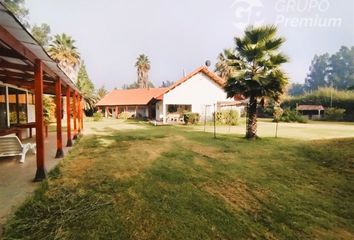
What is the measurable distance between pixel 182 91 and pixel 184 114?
2855mm

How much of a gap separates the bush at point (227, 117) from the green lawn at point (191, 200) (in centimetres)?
1890

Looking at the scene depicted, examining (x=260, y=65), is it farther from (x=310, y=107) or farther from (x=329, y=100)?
(x=329, y=100)

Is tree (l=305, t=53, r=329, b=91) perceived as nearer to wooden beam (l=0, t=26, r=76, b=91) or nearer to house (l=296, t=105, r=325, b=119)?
house (l=296, t=105, r=325, b=119)

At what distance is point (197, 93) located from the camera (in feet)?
93.6

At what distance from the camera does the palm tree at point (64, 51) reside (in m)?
39.0

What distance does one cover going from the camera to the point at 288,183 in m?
6.21

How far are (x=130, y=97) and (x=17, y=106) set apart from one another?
2884 centimetres

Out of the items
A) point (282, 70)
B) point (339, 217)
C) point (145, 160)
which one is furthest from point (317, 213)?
point (282, 70)

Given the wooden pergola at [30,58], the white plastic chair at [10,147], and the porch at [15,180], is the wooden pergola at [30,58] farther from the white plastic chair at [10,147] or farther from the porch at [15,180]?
the white plastic chair at [10,147]

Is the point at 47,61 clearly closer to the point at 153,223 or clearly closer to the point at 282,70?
the point at 153,223

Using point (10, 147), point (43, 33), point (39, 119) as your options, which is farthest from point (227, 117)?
point (43, 33)

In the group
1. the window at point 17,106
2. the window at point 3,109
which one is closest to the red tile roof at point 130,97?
the window at point 17,106

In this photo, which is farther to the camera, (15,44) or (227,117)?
(227,117)

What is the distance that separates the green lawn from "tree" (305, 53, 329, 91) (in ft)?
380
